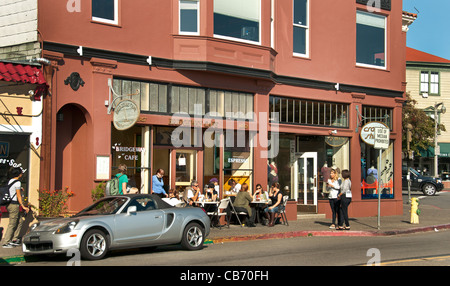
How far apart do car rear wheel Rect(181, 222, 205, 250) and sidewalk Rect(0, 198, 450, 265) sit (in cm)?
156

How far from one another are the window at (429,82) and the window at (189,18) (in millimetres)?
37445

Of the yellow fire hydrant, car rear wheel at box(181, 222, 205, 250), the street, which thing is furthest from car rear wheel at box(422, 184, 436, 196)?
car rear wheel at box(181, 222, 205, 250)

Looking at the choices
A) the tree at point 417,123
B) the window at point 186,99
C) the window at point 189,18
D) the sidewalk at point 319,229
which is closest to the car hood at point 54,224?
the sidewalk at point 319,229

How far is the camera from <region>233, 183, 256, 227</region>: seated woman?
58.2 ft

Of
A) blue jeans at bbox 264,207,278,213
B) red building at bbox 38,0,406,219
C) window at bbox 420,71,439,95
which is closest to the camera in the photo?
red building at bbox 38,0,406,219

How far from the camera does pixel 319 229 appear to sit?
17.6m

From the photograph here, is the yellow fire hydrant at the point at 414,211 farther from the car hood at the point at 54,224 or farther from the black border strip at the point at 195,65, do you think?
the car hood at the point at 54,224

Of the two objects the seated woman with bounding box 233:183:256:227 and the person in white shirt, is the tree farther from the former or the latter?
the person in white shirt

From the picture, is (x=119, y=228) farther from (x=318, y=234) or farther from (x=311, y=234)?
(x=318, y=234)

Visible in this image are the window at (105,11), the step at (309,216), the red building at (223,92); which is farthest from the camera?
the step at (309,216)

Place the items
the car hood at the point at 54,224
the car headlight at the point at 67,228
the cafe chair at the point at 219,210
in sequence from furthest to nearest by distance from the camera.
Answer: the cafe chair at the point at 219,210 < the car hood at the point at 54,224 < the car headlight at the point at 67,228

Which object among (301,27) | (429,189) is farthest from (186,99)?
(429,189)

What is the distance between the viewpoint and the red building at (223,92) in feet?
51.8
